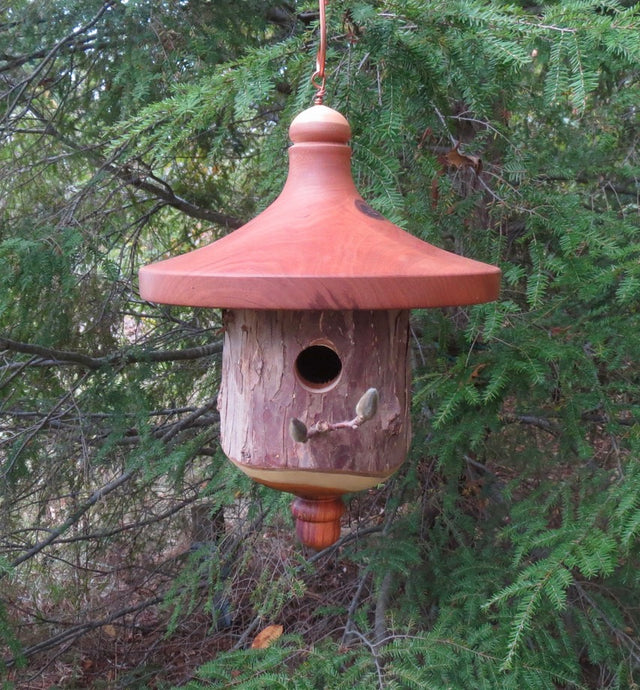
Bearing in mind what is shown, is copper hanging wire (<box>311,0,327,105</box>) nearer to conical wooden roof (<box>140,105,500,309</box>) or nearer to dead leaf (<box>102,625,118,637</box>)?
conical wooden roof (<box>140,105,500,309</box>)

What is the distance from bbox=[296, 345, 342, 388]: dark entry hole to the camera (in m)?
1.79

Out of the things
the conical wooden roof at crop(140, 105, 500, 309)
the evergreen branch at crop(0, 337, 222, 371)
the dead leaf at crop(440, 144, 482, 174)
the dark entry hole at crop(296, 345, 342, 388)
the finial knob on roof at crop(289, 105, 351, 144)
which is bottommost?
the evergreen branch at crop(0, 337, 222, 371)

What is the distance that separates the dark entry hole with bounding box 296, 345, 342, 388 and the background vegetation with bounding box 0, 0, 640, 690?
41cm

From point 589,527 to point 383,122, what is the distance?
132 centimetres

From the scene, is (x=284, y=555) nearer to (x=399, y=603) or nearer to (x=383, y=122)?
(x=399, y=603)

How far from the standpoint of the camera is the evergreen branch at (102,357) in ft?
8.27

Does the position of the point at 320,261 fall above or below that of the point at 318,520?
above

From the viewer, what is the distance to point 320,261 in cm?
124

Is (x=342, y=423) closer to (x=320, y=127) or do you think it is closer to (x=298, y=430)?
(x=298, y=430)

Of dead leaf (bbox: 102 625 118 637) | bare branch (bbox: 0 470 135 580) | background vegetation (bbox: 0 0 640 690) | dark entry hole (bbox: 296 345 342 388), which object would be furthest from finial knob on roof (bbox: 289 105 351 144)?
dead leaf (bbox: 102 625 118 637)

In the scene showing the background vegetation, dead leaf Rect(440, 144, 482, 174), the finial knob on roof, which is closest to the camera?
the finial knob on roof

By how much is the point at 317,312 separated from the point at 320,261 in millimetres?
281

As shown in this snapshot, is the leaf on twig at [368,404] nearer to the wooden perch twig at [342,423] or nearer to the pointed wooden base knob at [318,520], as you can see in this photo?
the wooden perch twig at [342,423]

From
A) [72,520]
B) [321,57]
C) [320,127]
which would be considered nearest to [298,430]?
[320,127]
